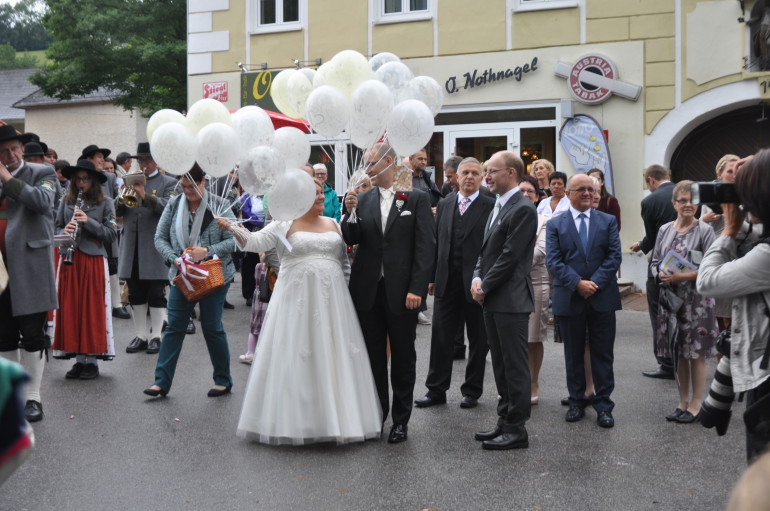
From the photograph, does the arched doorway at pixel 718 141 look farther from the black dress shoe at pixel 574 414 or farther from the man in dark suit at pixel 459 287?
the black dress shoe at pixel 574 414

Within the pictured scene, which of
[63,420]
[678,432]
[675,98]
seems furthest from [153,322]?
[675,98]

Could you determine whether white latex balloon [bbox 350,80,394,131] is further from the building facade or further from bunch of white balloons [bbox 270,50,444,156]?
the building facade

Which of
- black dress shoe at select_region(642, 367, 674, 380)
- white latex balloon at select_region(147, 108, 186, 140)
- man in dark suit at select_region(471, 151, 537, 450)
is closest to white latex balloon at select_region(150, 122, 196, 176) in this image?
white latex balloon at select_region(147, 108, 186, 140)

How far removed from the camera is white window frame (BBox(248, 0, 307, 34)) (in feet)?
57.7

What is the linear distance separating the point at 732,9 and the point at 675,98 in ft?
5.53

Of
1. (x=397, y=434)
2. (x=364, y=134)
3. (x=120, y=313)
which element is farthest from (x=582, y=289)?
(x=120, y=313)

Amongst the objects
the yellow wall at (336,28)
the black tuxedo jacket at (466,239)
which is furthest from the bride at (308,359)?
the yellow wall at (336,28)

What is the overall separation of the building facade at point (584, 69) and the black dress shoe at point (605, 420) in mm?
8167

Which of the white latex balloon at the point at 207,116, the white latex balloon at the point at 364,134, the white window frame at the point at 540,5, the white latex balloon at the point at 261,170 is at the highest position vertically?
the white window frame at the point at 540,5

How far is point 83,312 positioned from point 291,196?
3.52 m

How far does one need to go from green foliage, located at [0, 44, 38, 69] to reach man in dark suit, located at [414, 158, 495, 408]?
66510 millimetres

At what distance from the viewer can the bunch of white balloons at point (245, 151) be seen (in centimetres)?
573

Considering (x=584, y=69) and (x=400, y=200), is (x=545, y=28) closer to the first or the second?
(x=584, y=69)

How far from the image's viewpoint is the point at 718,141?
50.6 feet
